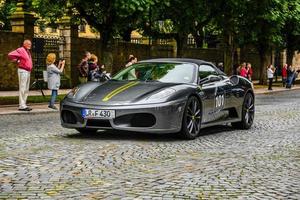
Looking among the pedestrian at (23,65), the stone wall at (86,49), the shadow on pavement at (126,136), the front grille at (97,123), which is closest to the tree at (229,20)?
the stone wall at (86,49)

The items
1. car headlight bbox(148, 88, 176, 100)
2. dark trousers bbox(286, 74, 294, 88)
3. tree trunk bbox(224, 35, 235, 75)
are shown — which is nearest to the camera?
car headlight bbox(148, 88, 176, 100)

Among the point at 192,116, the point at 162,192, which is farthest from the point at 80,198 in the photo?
the point at 192,116

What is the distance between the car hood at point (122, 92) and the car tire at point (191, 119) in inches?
18.3

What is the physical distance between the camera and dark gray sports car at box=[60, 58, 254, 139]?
9.66 meters

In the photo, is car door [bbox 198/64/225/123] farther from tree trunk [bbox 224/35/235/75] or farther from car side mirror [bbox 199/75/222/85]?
tree trunk [bbox 224/35/235/75]

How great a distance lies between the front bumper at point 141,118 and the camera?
9.59m

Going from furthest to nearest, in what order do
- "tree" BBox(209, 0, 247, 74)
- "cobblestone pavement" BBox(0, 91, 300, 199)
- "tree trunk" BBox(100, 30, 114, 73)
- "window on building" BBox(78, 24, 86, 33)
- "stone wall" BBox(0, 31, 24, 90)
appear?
"window on building" BBox(78, 24, 86, 33) < "tree" BBox(209, 0, 247, 74) < "stone wall" BBox(0, 31, 24, 90) < "tree trunk" BBox(100, 30, 114, 73) < "cobblestone pavement" BBox(0, 91, 300, 199)

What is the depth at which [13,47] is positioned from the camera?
29.5 meters

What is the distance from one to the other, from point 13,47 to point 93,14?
7.08m

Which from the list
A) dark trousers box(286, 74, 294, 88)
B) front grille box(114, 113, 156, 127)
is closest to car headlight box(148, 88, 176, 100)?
front grille box(114, 113, 156, 127)

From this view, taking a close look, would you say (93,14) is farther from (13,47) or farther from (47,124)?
(47,124)

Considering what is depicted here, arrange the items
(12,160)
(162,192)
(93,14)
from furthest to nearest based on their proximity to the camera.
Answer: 1. (93,14)
2. (12,160)
3. (162,192)

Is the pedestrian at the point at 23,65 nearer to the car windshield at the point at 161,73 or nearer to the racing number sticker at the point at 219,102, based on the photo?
the car windshield at the point at 161,73

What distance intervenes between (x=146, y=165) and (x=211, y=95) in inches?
152
